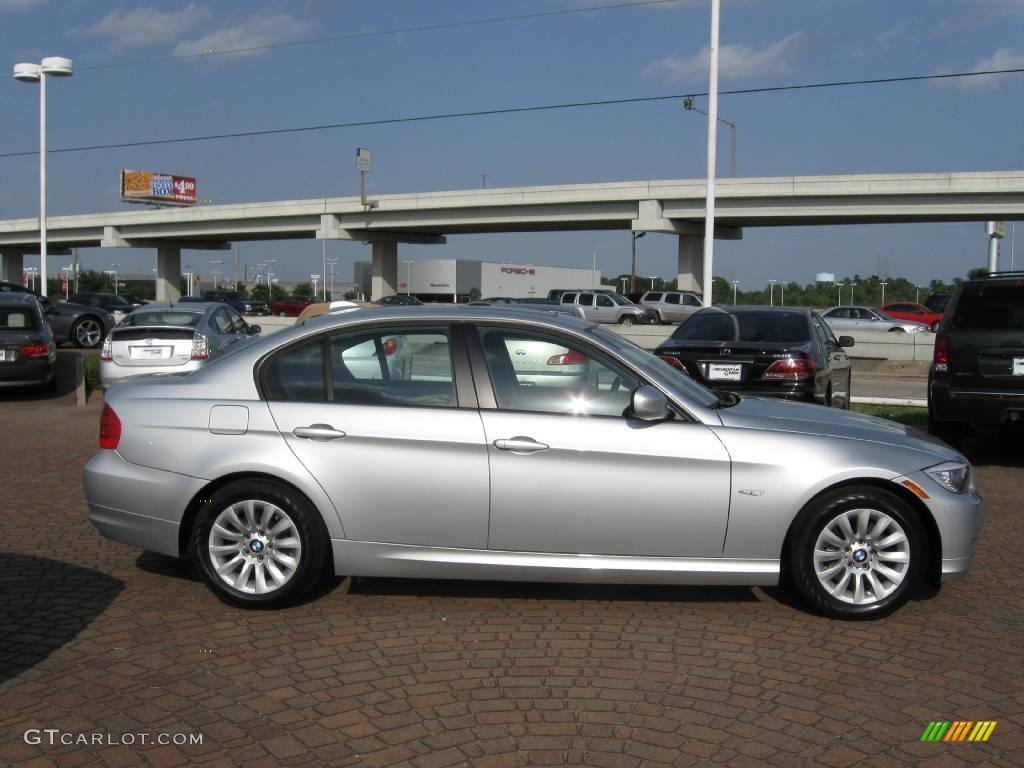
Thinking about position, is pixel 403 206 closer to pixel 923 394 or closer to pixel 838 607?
pixel 923 394

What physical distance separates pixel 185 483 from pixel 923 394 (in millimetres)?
15902

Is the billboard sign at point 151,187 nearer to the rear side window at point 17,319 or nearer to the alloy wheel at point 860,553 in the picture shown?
the rear side window at point 17,319

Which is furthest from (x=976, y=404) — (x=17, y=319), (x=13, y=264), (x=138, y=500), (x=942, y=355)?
(x=13, y=264)

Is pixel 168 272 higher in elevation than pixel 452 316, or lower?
higher

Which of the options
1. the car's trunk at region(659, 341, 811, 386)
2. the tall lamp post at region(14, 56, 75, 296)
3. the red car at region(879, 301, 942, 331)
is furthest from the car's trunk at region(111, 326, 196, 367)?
the red car at region(879, 301, 942, 331)

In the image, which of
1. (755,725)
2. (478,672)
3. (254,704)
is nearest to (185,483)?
(254,704)

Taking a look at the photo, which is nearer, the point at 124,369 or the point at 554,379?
the point at 554,379

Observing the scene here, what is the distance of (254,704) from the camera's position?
4270mm

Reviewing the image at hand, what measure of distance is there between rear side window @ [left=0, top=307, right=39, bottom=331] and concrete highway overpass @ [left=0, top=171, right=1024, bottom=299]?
3661cm

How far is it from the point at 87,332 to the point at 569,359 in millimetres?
21900

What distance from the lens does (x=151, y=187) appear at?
109 meters

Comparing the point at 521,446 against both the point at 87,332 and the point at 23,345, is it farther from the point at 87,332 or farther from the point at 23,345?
the point at 87,332

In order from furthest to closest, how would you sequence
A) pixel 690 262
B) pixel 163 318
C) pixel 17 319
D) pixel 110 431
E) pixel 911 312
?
pixel 690 262
pixel 911 312
pixel 17 319
pixel 163 318
pixel 110 431

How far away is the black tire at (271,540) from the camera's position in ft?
17.6
